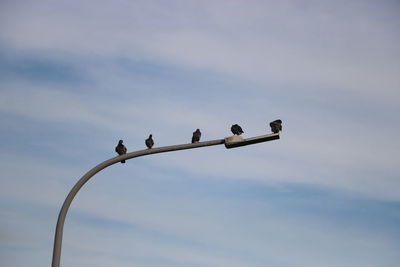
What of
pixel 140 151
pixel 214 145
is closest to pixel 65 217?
pixel 140 151

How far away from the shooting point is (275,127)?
1797 cm

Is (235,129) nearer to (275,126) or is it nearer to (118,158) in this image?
(275,126)

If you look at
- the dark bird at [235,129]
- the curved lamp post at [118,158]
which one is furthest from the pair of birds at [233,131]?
the curved lamp post at [118,158]

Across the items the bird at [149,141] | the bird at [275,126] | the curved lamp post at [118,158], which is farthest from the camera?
the bird at [149,141]

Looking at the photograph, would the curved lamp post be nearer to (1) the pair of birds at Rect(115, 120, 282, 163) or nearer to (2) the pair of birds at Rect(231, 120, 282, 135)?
(2) the pair of birds at Rect(231, 120, 282, 135)

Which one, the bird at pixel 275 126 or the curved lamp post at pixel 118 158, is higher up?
the bird at pixel 275 126

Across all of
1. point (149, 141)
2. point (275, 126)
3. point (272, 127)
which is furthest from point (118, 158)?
point (149, 141)

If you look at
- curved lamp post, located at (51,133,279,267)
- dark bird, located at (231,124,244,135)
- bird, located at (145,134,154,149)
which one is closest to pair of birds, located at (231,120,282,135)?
dark bird, located at (231,124,244,135)

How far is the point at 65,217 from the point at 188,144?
2.74m

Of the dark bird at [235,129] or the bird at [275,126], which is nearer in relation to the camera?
the dark bird at [235,129]

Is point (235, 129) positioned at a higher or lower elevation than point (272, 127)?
lower

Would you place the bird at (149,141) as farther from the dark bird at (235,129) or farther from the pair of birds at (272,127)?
the dark bird at (235,129)

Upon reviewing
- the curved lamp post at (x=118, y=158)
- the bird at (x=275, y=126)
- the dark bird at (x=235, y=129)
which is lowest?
the curved lamp post at (x=118, y=158)

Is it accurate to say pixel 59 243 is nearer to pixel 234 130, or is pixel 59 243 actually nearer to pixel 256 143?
pixel 256 143
